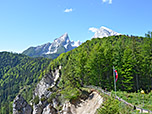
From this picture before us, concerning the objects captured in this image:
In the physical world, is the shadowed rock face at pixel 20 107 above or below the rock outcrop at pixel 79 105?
below

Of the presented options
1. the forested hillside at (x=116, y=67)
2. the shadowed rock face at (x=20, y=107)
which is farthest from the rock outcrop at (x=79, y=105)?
the shadowed rock face at (x=20, y=107)

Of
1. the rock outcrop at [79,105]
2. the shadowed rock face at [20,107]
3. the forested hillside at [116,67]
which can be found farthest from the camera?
the shadowed rock face at [20,107]

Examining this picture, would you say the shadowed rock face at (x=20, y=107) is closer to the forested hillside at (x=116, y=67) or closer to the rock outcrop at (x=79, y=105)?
the forested hillside at (x=116, y=67)

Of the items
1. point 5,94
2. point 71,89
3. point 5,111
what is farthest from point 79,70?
point 5,94

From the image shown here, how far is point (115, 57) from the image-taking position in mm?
38750

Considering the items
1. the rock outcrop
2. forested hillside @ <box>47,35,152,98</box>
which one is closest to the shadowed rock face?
forested hillside @ <box>47,35,152,98</box>

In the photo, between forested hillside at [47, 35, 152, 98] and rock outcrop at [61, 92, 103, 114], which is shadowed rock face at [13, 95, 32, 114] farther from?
rock outcrop at [61, 92, 103, 114]

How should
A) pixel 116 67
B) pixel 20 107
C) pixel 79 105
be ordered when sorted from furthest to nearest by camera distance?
pixel 20 107 → pixel 116 67 → pixel 79 105

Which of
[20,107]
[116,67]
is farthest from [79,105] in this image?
[20,107]

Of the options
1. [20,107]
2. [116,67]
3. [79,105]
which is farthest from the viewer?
[20,107]

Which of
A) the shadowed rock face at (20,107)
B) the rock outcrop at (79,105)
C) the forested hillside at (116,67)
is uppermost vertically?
the forested hillside at (116,67)

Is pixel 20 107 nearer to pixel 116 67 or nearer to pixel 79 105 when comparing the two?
pixel 79 105

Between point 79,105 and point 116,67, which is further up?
point 116,67

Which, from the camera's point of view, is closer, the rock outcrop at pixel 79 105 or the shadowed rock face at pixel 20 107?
the rock outcrop at pixel 79 105
